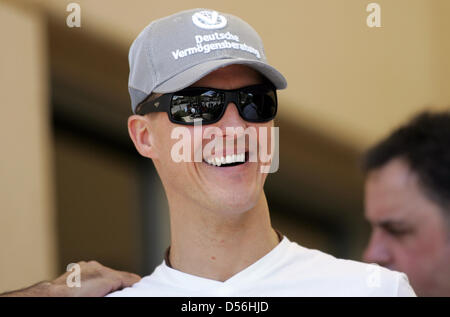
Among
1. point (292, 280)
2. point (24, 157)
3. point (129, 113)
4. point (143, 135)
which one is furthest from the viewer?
point (129, 113)

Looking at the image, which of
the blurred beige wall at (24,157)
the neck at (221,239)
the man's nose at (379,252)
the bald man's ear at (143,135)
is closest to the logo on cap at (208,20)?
the bald man's ear at (143,135)

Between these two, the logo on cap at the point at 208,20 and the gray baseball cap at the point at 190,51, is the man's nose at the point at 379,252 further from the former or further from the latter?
the logo on cap at the point at 208,20

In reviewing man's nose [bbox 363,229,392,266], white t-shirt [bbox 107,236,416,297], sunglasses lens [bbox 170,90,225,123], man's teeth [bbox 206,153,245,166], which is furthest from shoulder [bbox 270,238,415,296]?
man's nose [bbox 363,229,392,266]

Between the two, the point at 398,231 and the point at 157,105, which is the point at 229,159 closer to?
the point at 157,105

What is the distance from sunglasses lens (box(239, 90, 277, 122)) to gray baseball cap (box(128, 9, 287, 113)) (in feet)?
0.18

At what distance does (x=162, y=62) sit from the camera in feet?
6.49

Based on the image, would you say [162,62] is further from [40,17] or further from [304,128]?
[304,128]

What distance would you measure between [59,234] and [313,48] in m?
2.53

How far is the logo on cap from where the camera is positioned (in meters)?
1.98

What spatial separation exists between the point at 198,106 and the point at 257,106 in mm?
149

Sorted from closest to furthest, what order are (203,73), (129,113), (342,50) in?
(203,73) < (342,50) < (129,113)

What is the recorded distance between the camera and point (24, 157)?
410 cm

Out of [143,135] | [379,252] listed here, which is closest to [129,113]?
[379,252]

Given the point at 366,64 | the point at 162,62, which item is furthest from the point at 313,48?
the point at 162,62
